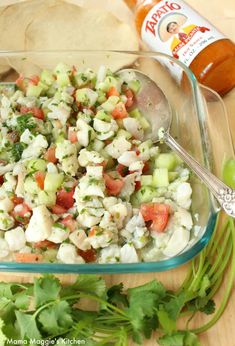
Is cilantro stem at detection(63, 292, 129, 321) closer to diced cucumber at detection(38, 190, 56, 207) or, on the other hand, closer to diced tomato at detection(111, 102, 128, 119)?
diced cucumber at detection(38, 190, 56, 207)

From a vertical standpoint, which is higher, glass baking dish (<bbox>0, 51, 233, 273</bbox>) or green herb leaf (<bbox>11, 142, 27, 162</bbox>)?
glass baking dish (<bbox>0, 51, 233, 273</bbox>)

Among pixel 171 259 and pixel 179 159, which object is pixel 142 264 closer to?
pixel 171 259

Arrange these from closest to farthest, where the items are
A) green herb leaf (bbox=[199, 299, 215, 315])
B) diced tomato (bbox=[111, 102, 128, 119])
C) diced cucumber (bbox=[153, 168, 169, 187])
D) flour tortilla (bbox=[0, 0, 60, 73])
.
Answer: green herb leaf (bbox=[199, 299, 215, 315])
diced cucumber (bbox=[153, 168, 169, 187])
diced tomato (bbox=[111, 102, 128, 119])
flour tortilla (bbox=[0, 0, 60, 73])

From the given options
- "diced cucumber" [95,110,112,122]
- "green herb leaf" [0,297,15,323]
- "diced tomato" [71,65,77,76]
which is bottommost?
"green herb leaf" [0,297,15,323]

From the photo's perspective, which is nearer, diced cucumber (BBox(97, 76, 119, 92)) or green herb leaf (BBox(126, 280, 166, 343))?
green herb leaf (BBox(126, 280, 166, 343))

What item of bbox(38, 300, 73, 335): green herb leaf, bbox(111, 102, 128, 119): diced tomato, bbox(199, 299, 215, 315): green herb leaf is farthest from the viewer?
bbox(111, 102, 128, 119): diced tomato

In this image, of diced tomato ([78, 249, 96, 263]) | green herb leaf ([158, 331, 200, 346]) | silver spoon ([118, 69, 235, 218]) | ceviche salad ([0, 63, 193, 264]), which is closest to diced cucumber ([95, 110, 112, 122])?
ceviche salad ([0, 63, 193, 264])

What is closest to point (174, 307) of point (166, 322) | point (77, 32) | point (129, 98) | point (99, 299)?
point (166, 322)

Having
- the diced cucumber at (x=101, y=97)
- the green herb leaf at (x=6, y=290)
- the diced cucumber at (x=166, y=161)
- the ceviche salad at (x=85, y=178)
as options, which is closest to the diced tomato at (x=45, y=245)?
the ceviche salad at (x=85, y=178)
